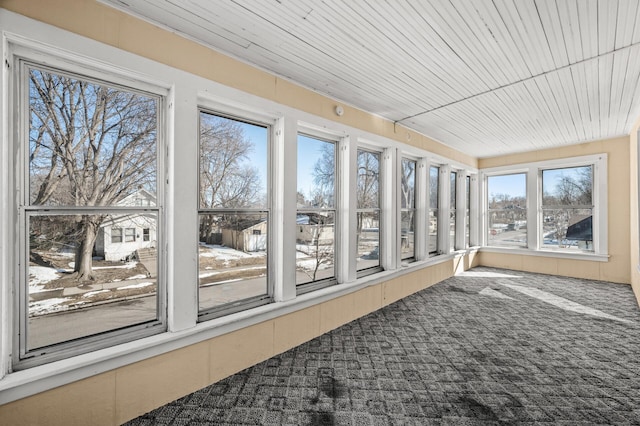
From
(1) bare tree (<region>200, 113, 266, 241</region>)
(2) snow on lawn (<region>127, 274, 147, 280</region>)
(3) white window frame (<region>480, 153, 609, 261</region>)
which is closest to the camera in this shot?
(2) snow on lawn (<region>127, 274, 147, 280</region>)

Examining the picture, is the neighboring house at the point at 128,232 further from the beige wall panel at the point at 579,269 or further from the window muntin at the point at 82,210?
the beige wall panel at the point at 579,269

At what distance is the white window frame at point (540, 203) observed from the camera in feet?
16.9

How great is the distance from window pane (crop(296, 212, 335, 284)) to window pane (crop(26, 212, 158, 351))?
1.43 m

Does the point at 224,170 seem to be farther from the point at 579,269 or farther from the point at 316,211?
the point at 579,269

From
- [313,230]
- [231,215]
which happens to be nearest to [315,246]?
[313,230]

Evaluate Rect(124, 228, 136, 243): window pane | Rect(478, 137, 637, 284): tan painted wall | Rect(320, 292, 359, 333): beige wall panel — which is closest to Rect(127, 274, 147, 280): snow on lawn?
Rect(124, 228, 136, 243): window pane

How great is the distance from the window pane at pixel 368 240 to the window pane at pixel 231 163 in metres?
1.59

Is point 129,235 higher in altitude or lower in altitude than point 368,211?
lower

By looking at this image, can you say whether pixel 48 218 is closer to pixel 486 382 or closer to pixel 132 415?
pixel 132 415

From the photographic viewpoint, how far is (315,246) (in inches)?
125

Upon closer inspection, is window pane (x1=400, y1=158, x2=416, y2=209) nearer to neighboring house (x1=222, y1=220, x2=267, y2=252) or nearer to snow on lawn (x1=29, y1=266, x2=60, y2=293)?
neighboring house (x1=222, y1=220, x2=267, y2=252)

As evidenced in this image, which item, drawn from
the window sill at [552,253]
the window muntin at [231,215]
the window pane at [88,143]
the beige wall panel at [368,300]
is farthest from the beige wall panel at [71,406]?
the window sill at [552,253]

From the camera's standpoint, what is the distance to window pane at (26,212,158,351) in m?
1.59

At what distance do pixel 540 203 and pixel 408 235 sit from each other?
3.76 metres
